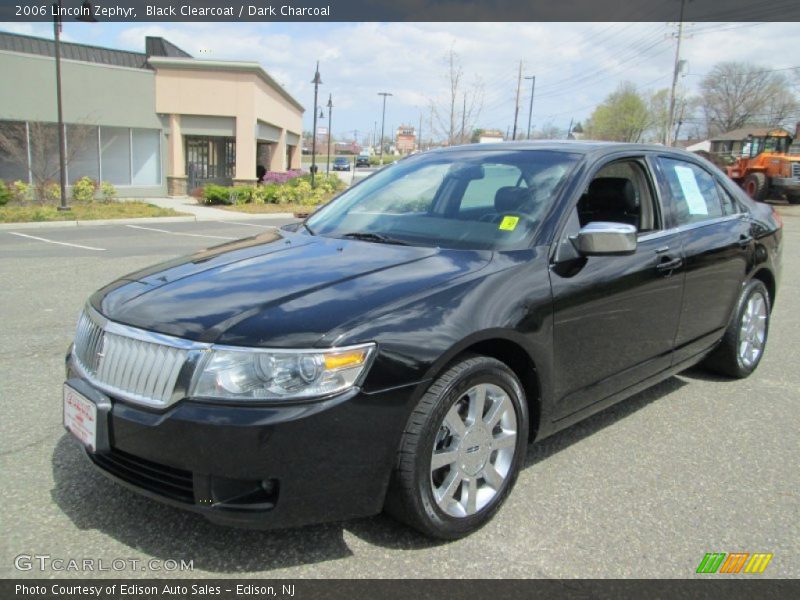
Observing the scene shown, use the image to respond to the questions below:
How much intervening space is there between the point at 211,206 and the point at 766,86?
75440 millimetres

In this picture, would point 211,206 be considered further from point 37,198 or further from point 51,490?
point 51,490

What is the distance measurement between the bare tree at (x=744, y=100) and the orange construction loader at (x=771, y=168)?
51718mm

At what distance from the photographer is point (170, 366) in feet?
7.64

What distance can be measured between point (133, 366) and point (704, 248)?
344 centimetres

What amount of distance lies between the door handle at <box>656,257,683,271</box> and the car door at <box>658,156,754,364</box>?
0.35 feet

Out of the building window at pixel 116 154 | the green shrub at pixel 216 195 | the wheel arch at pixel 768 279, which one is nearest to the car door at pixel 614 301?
the wheel arch at pixel 768 279

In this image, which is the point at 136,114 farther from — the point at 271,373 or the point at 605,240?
the point at 271,373

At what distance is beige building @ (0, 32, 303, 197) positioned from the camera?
21.1 m

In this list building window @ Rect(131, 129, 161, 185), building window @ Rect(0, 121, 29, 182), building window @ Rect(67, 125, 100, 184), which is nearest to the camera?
building window @ Rect(0, 121, 29, 182)

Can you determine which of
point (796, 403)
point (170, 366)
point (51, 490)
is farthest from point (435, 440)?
point (796, 403)

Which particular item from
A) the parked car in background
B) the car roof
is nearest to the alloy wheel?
the car roof

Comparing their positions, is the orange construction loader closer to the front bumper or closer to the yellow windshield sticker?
the yellow windshield sticker

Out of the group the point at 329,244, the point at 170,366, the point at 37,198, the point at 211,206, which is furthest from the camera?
the point at 211,206

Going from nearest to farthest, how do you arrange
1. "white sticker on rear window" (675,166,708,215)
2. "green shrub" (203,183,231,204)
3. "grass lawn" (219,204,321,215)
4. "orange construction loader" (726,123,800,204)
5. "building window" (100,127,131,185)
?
"white sticker on rear window" (675,166,708,215)
"grass lawn" (219,204,321,215)
"green shrub" (203,183,231,204)
"building window" (100,127,131,185)
"orange construction loader" (726,123,800,204)
